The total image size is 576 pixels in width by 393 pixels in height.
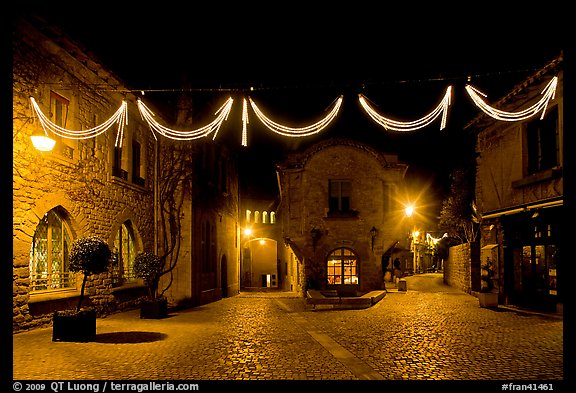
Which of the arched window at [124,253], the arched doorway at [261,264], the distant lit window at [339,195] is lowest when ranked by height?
the arched doorway at [261,264]

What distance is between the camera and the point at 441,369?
7.84 meters

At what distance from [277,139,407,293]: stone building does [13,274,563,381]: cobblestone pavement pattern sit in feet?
27.1

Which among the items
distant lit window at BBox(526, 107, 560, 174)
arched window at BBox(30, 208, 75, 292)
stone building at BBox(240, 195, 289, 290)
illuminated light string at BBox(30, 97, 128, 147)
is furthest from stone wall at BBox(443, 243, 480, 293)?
arched window at BBox(30, 208, 75, 292)

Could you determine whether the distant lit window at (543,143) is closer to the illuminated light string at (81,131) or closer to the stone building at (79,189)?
the stone building at (79,189)

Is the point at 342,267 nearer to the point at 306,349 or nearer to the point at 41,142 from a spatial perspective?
the point at 306,349

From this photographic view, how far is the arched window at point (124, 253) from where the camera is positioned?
1628cm

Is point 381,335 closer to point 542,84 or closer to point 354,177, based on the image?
point 542,84

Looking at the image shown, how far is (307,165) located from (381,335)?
13.4m

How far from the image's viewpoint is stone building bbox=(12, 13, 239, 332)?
1120cm

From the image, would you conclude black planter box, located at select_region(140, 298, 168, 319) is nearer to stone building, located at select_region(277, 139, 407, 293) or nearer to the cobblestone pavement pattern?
the cobblestone pavement pattern

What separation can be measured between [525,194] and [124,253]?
13692 mm

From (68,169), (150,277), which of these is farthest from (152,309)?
(68,169)

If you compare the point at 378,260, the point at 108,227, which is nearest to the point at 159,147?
the point at 108,227

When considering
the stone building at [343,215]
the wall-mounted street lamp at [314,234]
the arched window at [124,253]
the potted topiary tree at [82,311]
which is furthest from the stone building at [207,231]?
the potted topiary tree at [82,311]
